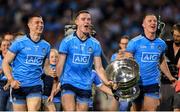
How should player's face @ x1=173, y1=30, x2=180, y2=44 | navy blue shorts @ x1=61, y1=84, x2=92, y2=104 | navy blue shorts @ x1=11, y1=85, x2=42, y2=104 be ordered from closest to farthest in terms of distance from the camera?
navy blue shorts @ x1=61, y1=84, x2=92, y2=104 < navy blue shorts @ x1=11, y1=85, x2=42, y2=104 < player's face @ x1=173, y1=30, x2=180, y2=44

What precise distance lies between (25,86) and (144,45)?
2115mm

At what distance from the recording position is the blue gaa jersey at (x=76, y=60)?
1062 centimetres

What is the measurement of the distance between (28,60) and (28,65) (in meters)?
0.08

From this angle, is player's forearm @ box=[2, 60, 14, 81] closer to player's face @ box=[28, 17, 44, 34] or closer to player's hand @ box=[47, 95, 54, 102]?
player's face @ box=[28, 17, 44, 34]

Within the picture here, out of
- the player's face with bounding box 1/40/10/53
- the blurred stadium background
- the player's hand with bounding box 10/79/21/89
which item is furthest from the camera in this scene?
the blurred stadium background

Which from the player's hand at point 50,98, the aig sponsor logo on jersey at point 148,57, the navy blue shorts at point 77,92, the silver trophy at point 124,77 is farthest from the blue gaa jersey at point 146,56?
the player's hand at point 50,98

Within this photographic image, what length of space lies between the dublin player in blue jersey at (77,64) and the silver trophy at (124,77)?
0.18 metres

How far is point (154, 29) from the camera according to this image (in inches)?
442

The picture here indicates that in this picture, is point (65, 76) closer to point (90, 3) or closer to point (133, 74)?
point (133, 74)

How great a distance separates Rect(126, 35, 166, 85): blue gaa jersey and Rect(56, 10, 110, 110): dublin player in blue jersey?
0.82 meters

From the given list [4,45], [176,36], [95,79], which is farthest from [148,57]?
[4,45]

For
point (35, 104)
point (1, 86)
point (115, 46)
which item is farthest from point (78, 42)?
point (115, 46)

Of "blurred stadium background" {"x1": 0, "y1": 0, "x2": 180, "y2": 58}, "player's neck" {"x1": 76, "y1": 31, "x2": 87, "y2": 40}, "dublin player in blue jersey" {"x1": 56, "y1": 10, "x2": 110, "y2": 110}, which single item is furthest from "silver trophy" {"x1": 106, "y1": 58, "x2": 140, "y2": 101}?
"blurred stadium background" {"x1": 0, "y1": 0, "x2": 180, "y2": 58}

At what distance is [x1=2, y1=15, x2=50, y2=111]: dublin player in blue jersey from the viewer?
10578mm
